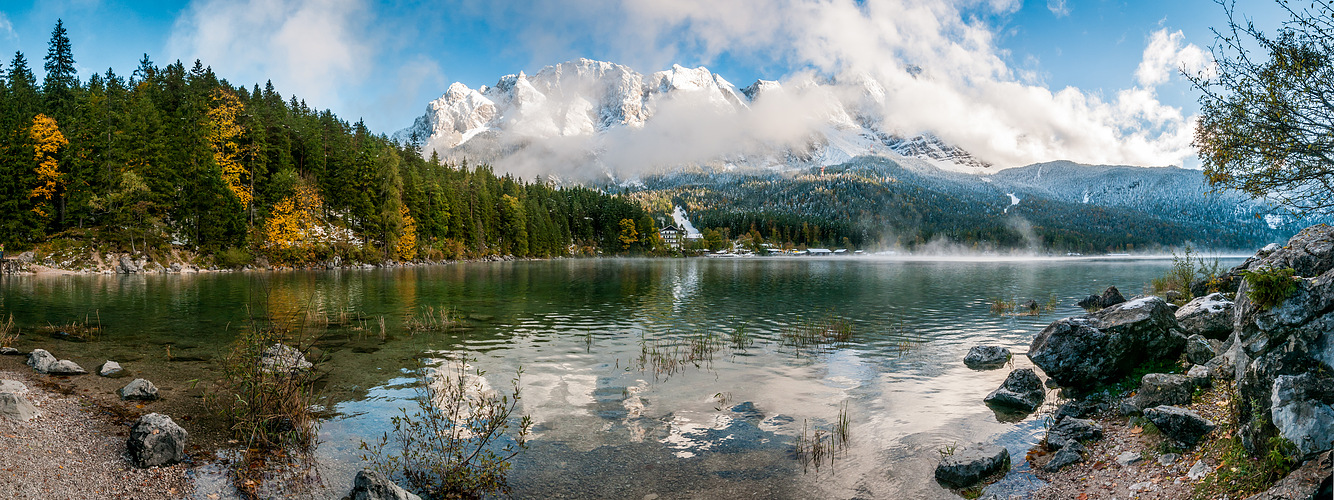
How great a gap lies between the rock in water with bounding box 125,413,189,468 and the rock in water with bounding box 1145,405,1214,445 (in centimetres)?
1711

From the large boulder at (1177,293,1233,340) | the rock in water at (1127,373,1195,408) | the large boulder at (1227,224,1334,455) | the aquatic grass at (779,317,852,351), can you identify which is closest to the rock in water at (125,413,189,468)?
the large boulder at (1227,224,1334,455)

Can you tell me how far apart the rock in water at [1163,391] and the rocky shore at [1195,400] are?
3 centimetres

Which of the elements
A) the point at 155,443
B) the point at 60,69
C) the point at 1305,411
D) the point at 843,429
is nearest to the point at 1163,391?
the point at 1305,411

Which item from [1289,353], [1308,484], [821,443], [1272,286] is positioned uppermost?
[1272,286]

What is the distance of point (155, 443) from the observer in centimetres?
1017

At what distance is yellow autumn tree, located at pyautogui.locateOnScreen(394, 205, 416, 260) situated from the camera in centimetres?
10088

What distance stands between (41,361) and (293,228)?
242 feet

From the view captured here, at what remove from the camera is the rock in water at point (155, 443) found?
10.1 m

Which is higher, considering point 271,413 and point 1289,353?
point 1289,353

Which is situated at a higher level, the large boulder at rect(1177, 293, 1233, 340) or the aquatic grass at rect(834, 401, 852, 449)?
the large boulder at rect(1177, 293, 1233, 340)

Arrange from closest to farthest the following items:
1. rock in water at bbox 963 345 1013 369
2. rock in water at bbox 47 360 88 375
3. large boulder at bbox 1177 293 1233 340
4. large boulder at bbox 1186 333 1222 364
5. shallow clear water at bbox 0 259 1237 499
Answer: shallow clear water at bbox 0 259 1237 499
large boulder at bbox 1186 333 1222 364
rock in water at bbox 47 360 88 375
large boulder at bbox 1177 293 1233 340
rock in water at bbox 963 345 1013 369

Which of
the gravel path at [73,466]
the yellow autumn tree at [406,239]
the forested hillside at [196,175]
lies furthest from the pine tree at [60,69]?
the gravel path at [73,466]

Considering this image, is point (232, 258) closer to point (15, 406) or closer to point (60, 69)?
point (60, 69)

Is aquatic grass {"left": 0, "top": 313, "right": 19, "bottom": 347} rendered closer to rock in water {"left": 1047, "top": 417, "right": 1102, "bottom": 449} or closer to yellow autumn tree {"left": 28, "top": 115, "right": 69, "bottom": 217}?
rock in water {"left": 1047, "top": 417, "right": 1102, "bottom": 449}
